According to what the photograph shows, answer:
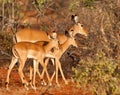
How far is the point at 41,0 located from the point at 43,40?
105 centimetres

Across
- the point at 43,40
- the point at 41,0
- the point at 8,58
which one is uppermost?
the point at 41,0

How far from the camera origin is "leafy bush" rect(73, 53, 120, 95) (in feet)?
26.6

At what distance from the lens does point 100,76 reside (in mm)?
8117

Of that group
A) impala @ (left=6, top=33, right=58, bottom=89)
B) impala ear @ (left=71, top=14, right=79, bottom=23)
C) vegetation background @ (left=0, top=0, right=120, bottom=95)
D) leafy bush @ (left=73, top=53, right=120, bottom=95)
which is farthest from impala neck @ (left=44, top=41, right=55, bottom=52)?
leafy bush @ (left=73, top=53, right=120, bottom=95)

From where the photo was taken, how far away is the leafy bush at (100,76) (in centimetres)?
811

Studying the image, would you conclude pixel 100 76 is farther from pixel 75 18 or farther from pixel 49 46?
pixel 75 18

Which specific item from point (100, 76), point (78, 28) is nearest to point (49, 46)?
point (78, 28)

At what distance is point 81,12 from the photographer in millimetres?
13555

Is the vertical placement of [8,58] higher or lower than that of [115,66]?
lower

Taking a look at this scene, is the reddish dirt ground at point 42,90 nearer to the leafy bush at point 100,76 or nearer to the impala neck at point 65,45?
the impala neck at point 65,45

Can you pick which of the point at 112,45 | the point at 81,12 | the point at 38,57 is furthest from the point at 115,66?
the point at 81,12

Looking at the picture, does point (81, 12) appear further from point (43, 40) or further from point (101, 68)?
point (101, 68)

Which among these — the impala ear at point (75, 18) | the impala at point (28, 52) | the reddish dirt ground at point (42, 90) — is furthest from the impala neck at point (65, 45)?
the impala ear at point (75, 18)

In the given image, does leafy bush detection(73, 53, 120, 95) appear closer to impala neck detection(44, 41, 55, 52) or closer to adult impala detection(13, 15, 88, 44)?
impala neck detection(44, 41, 55, 52)
